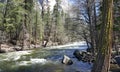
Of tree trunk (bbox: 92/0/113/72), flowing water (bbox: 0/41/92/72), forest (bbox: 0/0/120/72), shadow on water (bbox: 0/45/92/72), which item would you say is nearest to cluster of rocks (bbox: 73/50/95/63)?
forest (bbox: 0/0/120/72)

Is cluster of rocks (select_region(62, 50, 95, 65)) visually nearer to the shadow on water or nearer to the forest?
the forest

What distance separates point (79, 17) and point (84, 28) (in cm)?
214

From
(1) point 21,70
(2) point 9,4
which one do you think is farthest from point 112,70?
(2) point 9,4

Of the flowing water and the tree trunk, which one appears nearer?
the tree trunk

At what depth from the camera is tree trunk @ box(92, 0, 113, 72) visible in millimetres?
10531

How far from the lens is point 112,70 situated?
18.2 m

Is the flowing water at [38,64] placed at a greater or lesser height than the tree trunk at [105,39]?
lesser

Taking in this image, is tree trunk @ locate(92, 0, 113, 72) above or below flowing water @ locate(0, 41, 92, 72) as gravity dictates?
above

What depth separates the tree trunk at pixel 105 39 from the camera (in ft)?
34.6

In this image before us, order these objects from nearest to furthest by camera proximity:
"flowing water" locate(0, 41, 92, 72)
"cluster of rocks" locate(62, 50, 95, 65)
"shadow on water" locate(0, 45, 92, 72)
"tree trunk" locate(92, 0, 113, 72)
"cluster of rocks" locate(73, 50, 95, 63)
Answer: "tree trunk" locate(92, 0, 113, 72)
"shadow on water" locate(0, 45, 92, 72)
"flowing water" locate(0, 41, 92, 72)
"cluster of rocks" locate(62, 50, 95, 65)
"cluster of rocks" locate(73, 50, 95, 63)

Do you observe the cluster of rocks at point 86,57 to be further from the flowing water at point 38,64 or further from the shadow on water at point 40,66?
the shadow on water at point 40,66

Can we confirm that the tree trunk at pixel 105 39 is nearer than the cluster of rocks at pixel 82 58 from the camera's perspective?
Yes

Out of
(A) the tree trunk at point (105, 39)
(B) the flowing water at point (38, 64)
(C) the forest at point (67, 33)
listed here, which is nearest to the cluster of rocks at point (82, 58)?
(C) the forest at point (67, 33)

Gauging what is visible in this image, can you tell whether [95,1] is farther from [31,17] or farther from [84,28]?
[31,17]
